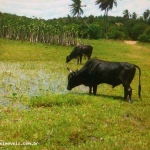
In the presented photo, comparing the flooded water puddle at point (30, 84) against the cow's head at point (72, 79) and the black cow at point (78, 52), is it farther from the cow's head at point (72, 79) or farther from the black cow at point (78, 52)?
the black cow at point (78, 52)

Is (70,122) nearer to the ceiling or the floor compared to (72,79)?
nearer to the floor

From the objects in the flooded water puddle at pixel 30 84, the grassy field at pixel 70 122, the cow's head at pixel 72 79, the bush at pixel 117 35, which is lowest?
the flooded water puddle at pixel 30 84

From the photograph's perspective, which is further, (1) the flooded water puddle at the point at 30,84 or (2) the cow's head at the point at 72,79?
(2) the cow's head at the point at 72,79

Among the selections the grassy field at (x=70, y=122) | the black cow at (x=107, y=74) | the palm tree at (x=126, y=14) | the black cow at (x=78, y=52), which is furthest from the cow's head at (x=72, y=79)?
the palm tree at (x=126, y=14)

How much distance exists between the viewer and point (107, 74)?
1298 cm

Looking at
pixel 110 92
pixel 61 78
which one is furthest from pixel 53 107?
pixel 61 78

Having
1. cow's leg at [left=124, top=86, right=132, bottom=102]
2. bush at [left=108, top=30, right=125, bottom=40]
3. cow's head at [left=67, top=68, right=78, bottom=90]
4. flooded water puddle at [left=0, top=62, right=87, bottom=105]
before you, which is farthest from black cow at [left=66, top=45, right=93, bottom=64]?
bush at [left=108, top=30, right=125, bottom=40]

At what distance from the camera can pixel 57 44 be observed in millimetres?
45844

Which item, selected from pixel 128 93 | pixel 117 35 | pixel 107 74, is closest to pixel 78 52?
pixel 107 74

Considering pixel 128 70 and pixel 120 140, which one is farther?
pixel 128 70

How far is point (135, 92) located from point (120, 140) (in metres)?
7.88

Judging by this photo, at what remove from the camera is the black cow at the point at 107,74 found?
12.6m

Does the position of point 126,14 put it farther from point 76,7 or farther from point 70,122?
point 70,122

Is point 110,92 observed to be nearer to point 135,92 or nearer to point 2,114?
point 135,92
